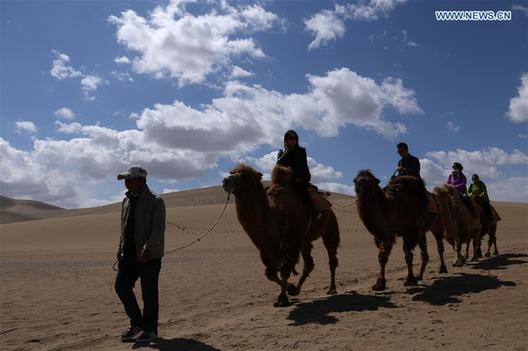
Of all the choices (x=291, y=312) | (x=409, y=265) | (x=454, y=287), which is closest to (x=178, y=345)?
(x=291, y=312)

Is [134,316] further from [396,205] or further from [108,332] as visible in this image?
[396,205]

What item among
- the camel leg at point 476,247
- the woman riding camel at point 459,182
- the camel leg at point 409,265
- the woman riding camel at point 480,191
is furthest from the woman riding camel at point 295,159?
the woman riding camel at point 480,191

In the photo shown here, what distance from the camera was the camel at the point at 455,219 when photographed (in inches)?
509

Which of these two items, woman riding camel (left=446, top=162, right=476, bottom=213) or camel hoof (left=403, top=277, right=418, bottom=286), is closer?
camel hoof (left=403, top=277, right=418, bottom=286)

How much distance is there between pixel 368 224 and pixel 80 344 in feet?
18.0

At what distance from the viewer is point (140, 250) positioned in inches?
269

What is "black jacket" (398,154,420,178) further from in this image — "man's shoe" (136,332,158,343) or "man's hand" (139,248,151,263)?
"man's shoe" (136,332,158,343)

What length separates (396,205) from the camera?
9984 mm

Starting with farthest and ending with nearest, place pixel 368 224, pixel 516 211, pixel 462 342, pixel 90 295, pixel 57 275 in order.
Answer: pixel 516 211, pixel 57 275, pixel 90 295, pixel 368 224, pixel 462 342

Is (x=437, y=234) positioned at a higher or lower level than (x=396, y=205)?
lower

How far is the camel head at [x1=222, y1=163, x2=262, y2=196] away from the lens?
7.84 meters

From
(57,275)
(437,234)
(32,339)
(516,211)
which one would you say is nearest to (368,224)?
(437,234)

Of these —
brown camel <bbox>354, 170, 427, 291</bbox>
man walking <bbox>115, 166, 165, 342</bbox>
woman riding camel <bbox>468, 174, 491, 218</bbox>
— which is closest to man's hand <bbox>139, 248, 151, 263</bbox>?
man walking <bbox>115, 166, 165, 342</bbox>

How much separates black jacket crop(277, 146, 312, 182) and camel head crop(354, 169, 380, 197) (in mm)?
948
